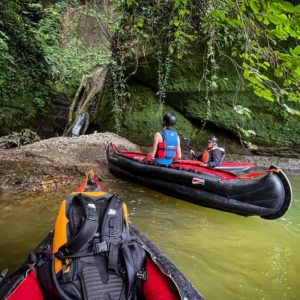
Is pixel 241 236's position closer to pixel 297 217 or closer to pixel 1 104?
pixel 297 217

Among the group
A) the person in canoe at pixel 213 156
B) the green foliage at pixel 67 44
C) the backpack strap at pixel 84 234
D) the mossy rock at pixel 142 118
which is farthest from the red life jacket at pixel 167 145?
the mossy rock at pixel 142 118

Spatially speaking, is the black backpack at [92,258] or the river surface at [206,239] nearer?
the black backpack at [92,258]

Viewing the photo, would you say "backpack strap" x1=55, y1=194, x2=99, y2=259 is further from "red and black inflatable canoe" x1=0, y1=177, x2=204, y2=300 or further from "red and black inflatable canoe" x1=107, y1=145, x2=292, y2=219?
"red and black inflatable canoe" x1=107, y1=145, x2=292, y2=219

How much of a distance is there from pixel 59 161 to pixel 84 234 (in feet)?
19.3

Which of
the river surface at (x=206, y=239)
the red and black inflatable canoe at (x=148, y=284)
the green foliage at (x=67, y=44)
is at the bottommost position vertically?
the river surface at (x=206, y=239)

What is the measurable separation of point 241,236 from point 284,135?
6.88 metres

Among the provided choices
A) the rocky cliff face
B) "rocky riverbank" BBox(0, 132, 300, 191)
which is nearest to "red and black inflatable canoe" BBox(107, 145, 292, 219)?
"rocky riverbank" BBox(0, 132, 300, 191)

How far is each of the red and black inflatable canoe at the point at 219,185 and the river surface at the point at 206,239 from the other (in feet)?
0.86

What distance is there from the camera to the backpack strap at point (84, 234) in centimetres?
254

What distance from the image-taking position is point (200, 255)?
4.23 meters

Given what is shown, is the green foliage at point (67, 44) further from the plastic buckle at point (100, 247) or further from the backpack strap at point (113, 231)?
the plastic buckle at point (100, 247)

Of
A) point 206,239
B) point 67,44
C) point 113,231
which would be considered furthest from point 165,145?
point 67,44

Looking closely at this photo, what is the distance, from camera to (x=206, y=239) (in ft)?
15.7

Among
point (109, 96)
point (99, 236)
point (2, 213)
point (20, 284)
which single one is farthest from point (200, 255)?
point (109, 96)
